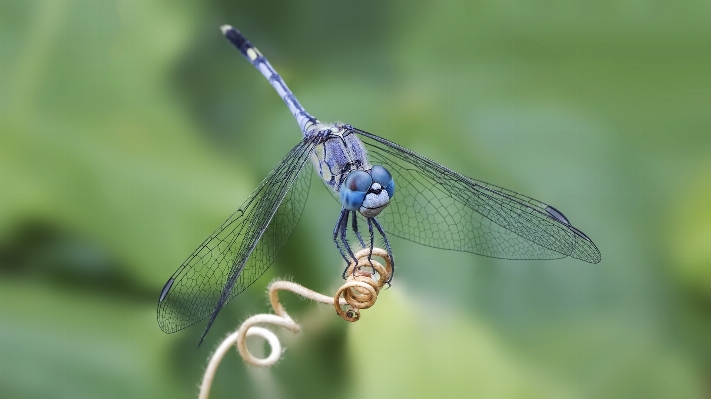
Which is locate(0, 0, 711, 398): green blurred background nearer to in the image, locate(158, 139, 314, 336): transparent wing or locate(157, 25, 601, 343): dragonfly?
locate(157, 25, 601, 343): dragonfly

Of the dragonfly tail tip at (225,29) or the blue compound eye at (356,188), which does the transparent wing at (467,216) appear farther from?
the dragonfly tail tip at (225,29)

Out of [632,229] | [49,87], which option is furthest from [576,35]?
[49,87]

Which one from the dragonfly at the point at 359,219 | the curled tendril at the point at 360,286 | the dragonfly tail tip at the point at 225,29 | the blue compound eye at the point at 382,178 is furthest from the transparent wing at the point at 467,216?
the dragonfly tail tip at the point at 225,29

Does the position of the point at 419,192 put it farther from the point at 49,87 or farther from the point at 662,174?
the point at 49,87

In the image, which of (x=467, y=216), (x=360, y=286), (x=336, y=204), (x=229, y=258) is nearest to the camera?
(x=360, y=286)

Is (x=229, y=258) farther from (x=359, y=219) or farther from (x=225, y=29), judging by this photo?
(x=225, y=29)

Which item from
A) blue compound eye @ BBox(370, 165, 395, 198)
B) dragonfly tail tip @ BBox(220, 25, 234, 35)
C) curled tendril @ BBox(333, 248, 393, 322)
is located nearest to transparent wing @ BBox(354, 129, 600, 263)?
blue compound eye @ BBox(370, 165, 395, 198)

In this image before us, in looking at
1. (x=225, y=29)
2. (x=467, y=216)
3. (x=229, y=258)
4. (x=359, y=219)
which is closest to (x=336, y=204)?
(x=359, y=219)
